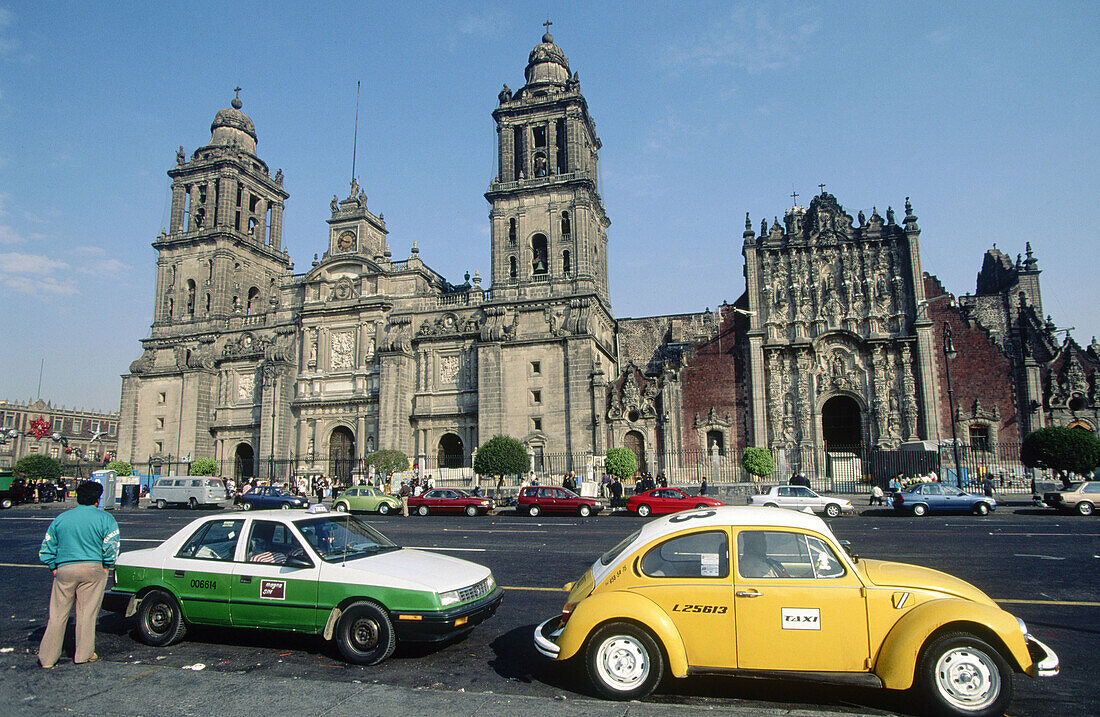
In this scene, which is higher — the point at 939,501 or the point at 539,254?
the point at 539,254

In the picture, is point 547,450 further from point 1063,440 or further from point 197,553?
point 197,553

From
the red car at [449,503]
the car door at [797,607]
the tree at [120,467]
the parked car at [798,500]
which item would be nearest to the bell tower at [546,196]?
the red car at [449,503]

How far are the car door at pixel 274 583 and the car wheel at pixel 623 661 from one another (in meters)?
3.08

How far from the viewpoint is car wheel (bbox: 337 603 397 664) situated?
6582mm

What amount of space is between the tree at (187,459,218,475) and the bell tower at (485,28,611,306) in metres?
22.6

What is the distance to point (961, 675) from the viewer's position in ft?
16.6

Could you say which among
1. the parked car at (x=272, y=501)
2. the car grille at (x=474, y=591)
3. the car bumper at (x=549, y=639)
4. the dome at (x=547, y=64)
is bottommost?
the parked car at (x=272, y=501)

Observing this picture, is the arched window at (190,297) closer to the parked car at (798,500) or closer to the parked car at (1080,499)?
the parked car at (798,500)

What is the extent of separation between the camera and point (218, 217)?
5169cm

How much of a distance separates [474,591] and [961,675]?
14.4ft

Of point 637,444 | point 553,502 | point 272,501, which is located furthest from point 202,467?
point 553,502

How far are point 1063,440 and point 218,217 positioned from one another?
180 ft

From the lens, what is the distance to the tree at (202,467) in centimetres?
4412

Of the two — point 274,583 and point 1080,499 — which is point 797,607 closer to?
point 274,583
